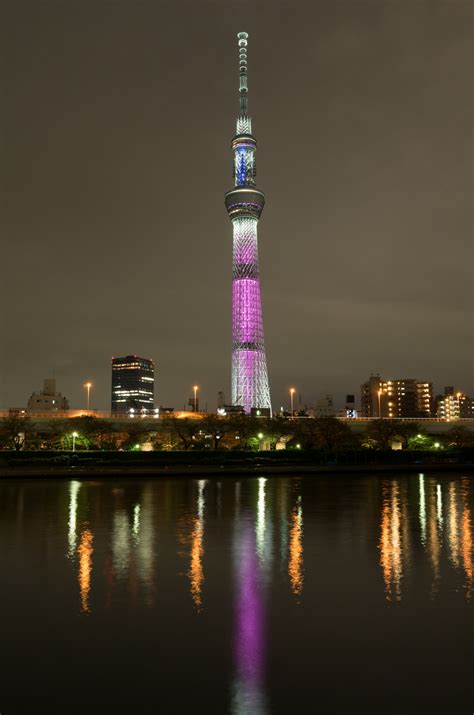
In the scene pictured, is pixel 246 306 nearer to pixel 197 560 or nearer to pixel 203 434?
pixel 203 434

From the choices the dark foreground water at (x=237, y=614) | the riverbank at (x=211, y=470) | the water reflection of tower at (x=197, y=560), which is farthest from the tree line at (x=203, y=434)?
the dark foreground water at (x=237, y=614)

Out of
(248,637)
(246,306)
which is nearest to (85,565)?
(248,637)

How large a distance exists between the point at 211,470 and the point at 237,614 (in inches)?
1713

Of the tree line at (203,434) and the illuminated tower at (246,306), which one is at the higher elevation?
the illuminated tower at (246,306)

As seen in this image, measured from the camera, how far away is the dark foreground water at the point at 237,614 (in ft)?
28.0

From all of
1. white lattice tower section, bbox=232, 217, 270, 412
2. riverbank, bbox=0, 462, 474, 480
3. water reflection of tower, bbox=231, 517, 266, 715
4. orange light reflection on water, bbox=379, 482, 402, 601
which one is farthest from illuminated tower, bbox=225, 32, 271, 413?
Answer: water reflection of tower, bbox=231, 517, 266, 715

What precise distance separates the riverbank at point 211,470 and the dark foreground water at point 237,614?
86.2ft

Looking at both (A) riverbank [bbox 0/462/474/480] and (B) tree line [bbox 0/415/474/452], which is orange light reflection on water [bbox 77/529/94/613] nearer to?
(A) riverbank [bbox 0/462/474/480]

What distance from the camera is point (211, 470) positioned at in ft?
181

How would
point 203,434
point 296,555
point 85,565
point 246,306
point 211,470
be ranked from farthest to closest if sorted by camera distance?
point 246,306, point 203,434, point 211,470, point 296,555, point 85,565

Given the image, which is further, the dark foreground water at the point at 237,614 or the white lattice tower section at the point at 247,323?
the white lattice tower section at the point at 247,323

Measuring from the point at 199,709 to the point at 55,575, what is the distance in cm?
831

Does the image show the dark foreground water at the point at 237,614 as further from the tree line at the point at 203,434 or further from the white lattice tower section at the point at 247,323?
the white lattice tower section at the point at 247,323

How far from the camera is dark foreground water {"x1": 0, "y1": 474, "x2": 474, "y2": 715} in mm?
8539
